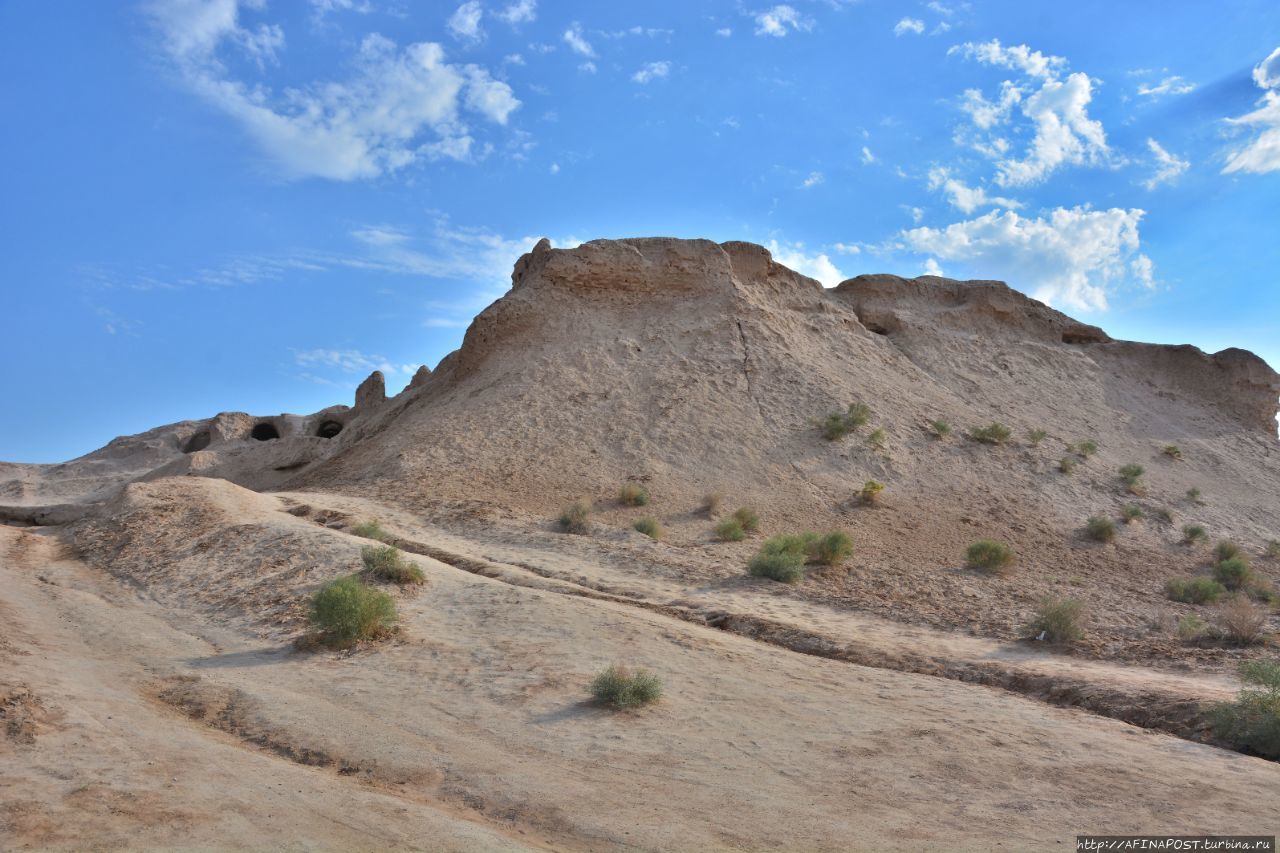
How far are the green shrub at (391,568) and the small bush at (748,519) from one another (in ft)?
23.3

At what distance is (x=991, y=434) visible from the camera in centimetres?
2303

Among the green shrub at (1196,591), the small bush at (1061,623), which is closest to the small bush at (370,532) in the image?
the small bush at (1061,623)

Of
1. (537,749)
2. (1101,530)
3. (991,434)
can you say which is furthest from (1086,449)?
(537,749)

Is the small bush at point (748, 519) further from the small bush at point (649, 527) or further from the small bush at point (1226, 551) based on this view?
the small bush at point (1226, 551)

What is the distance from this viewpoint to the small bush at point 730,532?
15.8 metres

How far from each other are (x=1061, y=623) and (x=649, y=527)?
7301 millimetres

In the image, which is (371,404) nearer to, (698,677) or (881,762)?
(698,677)

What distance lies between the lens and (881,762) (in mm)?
6219

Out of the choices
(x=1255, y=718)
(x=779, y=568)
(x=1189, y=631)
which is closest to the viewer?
(x=1255, y=718)

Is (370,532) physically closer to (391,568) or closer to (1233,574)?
(391,568)

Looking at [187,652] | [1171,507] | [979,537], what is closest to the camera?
[187,652]

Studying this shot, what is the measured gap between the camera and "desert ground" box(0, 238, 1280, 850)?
5.38 m

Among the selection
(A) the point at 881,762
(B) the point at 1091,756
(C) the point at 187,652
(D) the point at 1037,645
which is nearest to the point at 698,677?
(A) the point at 881,762

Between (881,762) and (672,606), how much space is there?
5.16 m
